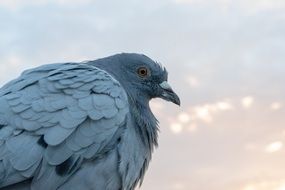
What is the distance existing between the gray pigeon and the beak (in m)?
0.82

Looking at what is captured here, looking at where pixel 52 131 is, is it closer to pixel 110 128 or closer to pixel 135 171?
pixel 110 128

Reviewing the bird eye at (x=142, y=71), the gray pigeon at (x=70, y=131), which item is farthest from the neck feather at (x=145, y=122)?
the bird eye at (x=142, y=71)

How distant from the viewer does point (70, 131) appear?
912 cm

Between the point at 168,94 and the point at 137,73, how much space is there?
2.21ft

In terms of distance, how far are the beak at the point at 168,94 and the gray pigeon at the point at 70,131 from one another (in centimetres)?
82

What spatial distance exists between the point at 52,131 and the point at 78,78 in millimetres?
930

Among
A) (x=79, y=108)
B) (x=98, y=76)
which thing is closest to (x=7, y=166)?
(x=79, y=108)

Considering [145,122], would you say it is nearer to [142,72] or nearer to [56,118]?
[142,72]

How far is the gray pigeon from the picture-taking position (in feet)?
29.1

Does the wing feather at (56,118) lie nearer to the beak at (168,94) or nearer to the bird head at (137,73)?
the bird head at (137,73)

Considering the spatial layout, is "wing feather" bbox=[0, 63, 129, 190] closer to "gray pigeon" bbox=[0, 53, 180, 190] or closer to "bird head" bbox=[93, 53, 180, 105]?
"gray pigeon" bbox=[0, 53, 180, 190]

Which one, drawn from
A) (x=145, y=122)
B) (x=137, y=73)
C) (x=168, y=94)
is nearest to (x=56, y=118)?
(x=145, y=122)

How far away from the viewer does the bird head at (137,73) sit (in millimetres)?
10500

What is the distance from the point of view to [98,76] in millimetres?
9719
